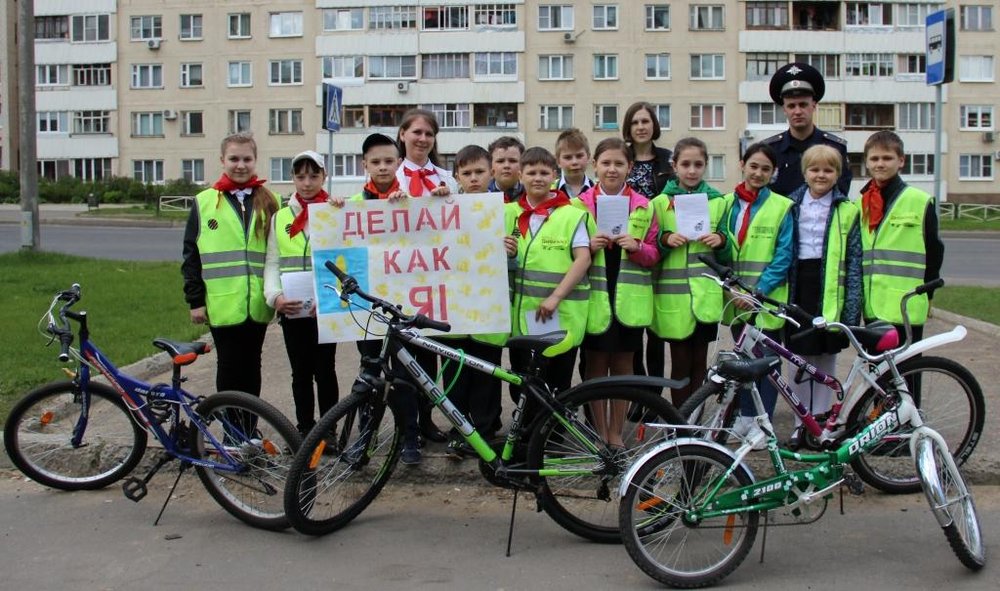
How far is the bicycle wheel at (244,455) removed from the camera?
5.40 m

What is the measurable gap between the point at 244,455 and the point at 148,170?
56635mm

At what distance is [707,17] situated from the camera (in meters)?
54.7

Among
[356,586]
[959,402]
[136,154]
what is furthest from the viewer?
[136,154]

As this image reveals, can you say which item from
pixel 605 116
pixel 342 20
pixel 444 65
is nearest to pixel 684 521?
pixel 605 116

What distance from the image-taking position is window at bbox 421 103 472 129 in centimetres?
5453

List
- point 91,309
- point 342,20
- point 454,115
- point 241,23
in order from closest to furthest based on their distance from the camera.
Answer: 1. point 91,309
2. point 454,115
3. point 342,20
4. point 241,23

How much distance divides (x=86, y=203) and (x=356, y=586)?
50245 mm

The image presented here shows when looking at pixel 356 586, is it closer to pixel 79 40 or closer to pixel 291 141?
pixel 291 141

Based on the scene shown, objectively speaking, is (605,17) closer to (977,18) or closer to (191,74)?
(977,18)

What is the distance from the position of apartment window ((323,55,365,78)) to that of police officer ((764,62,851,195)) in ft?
168

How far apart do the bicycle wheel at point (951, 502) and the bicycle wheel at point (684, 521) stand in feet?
2.64

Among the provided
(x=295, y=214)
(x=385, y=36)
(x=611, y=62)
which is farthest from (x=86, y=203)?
(x=295, y=214)

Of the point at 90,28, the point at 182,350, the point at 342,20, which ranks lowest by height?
the point at 182,350

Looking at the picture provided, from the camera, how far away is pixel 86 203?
1977 inches
